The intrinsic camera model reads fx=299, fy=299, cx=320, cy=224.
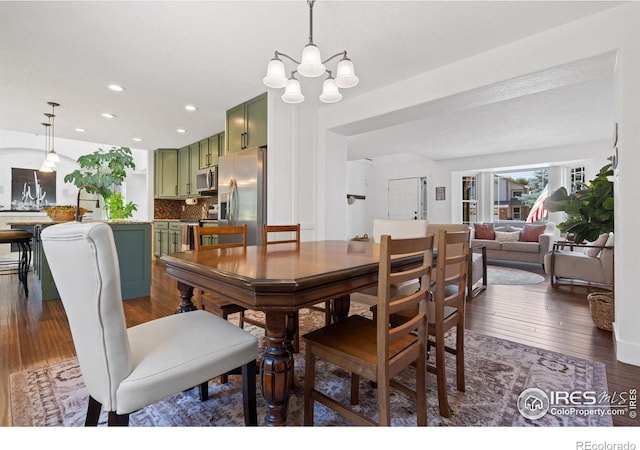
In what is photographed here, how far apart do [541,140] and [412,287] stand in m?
5.54

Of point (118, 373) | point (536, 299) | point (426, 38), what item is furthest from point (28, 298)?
point (536, 299)

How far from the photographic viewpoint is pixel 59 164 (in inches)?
325

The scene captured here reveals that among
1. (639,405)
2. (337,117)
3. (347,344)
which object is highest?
(337,117)

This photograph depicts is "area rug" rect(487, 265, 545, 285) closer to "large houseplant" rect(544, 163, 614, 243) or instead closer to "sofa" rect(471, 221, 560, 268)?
"sofa" rect(471, 221, 560, 268)

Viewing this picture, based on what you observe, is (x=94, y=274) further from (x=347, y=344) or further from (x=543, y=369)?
(x=543, y=369)

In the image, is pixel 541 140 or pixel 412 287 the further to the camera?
pixel 541 140

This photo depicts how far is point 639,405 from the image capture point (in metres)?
1.57

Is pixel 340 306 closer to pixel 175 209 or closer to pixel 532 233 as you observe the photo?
pixel 532 233

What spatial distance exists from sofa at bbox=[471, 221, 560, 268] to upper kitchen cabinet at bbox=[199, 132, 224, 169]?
483 cm

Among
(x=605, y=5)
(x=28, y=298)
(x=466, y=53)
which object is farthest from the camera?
(x=28, y=298)

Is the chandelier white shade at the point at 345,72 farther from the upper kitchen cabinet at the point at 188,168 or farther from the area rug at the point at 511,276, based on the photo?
the upper kitchen cabinet at the point at 188,168

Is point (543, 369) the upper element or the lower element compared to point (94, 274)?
lower

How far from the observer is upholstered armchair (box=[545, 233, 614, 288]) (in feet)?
12.1

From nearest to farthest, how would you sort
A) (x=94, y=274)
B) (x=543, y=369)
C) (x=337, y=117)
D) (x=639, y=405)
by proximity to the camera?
(x=94, y=274)
(x=639, y=405)
(x=543, y=369)
(x=337, y=117)
